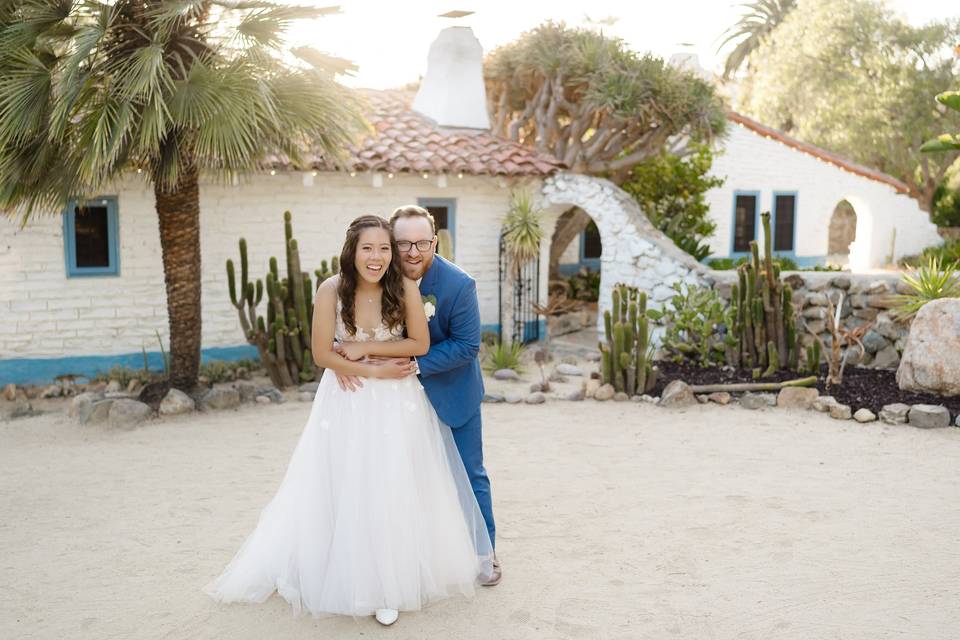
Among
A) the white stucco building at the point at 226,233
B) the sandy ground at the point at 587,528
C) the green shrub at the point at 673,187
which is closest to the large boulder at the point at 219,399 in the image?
the sandy ground at the point at 587,528

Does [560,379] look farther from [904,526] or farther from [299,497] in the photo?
[299,497]

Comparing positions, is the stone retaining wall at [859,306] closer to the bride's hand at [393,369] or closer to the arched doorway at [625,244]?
the arched doorway at [625,244]

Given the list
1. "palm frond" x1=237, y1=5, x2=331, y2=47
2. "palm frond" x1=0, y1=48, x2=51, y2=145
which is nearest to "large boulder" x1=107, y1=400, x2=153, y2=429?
"palm frond" x1=0, y1=48, x2=51, y2=145

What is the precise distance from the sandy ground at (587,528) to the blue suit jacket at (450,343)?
3.40 ft

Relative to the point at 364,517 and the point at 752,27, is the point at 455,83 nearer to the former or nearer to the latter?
the point at 364,517

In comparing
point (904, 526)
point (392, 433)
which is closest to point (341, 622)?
point (392, 433)

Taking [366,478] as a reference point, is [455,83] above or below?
above

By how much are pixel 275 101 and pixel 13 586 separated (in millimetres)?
4883

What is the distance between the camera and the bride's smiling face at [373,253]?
4047 mm

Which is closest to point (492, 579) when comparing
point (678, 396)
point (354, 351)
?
point (354, 351)

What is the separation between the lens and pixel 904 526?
5691 mm

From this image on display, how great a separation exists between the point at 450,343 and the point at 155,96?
4.44 m

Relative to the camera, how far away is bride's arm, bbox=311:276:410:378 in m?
4.17

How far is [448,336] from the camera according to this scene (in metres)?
4.46
